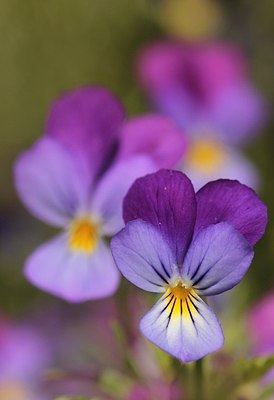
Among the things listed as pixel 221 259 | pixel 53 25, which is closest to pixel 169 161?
pixel 221 259

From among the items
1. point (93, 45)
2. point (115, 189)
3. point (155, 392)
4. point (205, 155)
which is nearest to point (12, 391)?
point (155, 392)

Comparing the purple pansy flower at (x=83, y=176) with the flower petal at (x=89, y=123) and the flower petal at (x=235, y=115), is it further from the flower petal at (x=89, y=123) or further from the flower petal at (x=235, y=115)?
the flower petal at (x=235, y=115)

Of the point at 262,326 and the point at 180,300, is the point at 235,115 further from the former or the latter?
the point at 180,300

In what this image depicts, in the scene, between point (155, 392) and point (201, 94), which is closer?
point (155, 392)

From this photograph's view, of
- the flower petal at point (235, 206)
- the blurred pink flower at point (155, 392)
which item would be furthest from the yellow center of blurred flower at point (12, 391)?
the flower petal at point (235, 206)

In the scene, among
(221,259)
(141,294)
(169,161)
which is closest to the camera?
(221,259)

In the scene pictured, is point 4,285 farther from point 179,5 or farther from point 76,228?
point 179,5

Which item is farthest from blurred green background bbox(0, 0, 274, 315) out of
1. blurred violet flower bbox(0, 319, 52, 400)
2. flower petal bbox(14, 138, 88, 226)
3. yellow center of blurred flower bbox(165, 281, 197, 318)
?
yellow center of blurred flower bbox(165, 281, 197, 318)
